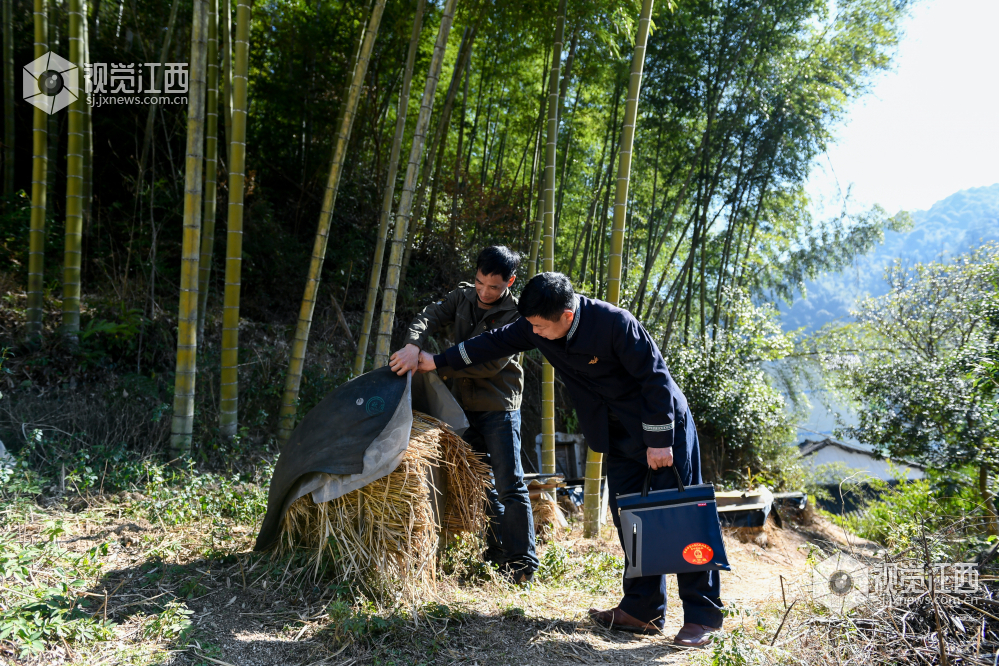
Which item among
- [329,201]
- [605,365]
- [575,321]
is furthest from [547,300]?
[329,201]

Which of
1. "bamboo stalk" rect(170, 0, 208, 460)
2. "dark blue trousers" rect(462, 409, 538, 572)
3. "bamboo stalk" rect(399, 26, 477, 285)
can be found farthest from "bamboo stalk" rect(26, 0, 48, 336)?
"dark blue trousers" rect(462, 409, 538, 572)

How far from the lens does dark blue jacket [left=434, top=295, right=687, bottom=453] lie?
2.24 m

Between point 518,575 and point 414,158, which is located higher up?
point 414,158

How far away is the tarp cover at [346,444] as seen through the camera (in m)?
2.20

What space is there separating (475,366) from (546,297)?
58 centimetres

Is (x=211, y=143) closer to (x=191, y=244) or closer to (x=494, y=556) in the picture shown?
(x=191, y=244)

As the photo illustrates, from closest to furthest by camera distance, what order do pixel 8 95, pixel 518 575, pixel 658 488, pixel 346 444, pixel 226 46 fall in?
pixel 346 444 → pixel 658 488 → pixel 518 575 → pixel 226 46 → pixel 8 95

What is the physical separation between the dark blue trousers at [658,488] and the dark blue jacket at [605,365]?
67 mm

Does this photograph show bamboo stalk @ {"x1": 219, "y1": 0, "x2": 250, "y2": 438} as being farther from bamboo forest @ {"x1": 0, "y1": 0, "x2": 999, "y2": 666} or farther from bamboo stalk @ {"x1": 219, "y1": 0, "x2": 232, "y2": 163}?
bamboo stalk @ {"x1": 219, "y1": 0, "x2": 232, "y2": 163}

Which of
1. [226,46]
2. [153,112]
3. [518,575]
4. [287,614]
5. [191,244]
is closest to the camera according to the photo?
[287,614]

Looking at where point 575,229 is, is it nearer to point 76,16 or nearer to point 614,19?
point 614,19

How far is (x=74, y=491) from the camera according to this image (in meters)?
2.96

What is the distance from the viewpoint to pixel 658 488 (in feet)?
7.72

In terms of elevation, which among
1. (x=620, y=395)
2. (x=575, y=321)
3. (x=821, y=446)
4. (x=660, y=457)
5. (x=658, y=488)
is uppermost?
(x=575, y=321)
